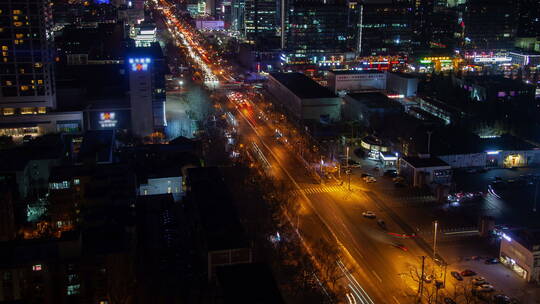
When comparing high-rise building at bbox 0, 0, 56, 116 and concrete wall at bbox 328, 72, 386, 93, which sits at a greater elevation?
high-rise building at bbox 0, 0, 56, 116

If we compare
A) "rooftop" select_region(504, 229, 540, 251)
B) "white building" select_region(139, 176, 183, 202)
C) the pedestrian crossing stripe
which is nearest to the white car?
the pedestrian crossing stripe

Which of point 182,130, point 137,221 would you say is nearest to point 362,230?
point 137,221

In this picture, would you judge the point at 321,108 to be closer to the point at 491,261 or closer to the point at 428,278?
the point at 491,261

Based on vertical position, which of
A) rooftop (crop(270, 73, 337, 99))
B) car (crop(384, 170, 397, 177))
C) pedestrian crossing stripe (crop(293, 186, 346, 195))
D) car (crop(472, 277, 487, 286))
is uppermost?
rooftop (crop(270, 73, 337, 99))

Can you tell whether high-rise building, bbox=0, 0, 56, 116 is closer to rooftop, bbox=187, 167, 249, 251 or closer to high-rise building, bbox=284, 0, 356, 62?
rooftop, bbox=187, 167, 249, 251

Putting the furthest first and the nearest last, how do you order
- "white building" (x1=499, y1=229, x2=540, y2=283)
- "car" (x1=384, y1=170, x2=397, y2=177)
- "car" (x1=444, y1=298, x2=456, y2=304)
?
"car" (x1=384, y1=170, x2=397, y2=177)
"white building" (x1=499, y1=229, x2=540, y2=283)
"car" (x1=444, y1=298, x2=456, y2=304)

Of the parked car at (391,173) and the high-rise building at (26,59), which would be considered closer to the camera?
the parked car at (391,173)

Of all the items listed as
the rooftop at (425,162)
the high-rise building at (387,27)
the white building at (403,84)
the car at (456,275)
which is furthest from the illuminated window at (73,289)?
the high-rise building at (387,27)

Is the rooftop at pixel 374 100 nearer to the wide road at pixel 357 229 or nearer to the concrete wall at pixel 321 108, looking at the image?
the concrete wall at pixel 321 108
